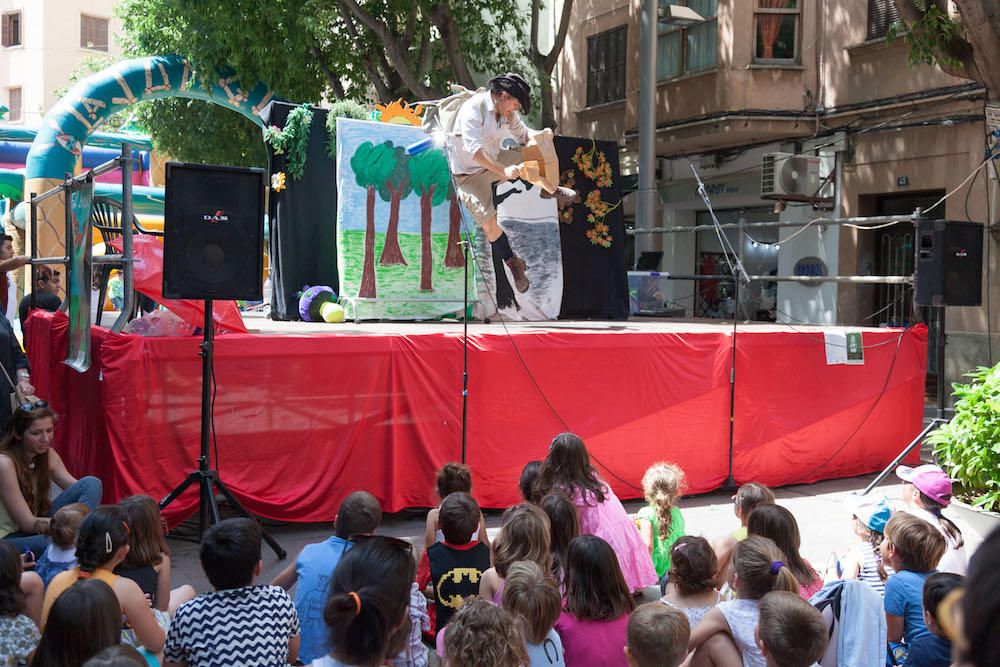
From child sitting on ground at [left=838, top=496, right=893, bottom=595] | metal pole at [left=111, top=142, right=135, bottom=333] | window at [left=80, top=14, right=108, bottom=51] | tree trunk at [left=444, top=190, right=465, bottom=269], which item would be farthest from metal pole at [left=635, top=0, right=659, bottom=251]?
window at [left=80, top=14, right=108, bottom=51]

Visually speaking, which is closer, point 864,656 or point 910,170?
point 864,656

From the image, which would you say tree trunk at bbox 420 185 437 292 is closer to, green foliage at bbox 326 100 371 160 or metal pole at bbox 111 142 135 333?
green foliage at bbox 326 100 371 160

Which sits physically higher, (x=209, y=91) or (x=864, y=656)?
(x=209, y=91)

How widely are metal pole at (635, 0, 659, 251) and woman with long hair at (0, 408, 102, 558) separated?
1092 centimetres

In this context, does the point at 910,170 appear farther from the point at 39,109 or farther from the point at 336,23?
the point at 39,109

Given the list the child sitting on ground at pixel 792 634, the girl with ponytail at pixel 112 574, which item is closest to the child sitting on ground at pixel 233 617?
the girl with ponytail at pixel 112 574

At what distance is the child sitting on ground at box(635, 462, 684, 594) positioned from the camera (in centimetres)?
545

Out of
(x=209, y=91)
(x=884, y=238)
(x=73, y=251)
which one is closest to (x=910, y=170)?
(x=884, y=238)

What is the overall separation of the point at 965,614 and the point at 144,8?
17562mm

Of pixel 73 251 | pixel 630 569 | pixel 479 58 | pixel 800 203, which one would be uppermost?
pixel 479 58

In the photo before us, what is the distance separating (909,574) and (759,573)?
714mm

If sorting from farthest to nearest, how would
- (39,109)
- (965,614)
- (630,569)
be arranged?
(39,109)
(630,569)
(965,614)

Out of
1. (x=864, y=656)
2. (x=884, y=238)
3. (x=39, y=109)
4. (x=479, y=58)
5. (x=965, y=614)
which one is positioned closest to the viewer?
(x=965, y=614)

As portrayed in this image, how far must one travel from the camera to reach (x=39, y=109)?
40562 millimetres
